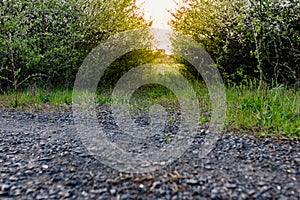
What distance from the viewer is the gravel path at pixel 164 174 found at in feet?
5.56

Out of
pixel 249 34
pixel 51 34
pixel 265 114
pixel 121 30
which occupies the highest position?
pixel 121 30

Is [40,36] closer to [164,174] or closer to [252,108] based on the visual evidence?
[252,108]

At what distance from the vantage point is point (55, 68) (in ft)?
19.4

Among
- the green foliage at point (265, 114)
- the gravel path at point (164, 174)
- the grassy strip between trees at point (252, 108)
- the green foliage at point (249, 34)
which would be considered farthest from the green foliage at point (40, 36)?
the green foliage at point (265, 114)

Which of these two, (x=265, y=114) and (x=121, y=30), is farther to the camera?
(x=121, y=30)

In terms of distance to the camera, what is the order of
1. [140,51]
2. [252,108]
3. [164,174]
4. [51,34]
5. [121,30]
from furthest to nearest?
[140,51], [121,30], [51,34], [252,108], [164,174]

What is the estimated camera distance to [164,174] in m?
1.92

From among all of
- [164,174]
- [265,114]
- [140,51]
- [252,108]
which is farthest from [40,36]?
[164,174]

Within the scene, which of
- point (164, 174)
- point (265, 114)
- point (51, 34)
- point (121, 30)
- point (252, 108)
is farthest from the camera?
point (121, 30)

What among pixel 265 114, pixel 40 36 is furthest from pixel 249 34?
pixel 40 36

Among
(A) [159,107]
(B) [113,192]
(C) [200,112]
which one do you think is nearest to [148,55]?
(A) [159,107]

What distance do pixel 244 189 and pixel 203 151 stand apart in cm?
67

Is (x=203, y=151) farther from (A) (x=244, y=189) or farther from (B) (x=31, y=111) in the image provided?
(B) (x=31, y=111)

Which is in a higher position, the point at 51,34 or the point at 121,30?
the point at 121,30
